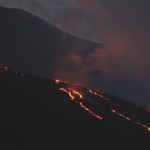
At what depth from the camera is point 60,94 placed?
35344mm

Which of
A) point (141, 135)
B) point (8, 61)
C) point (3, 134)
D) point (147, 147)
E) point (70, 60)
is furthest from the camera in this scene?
point (70, 60)

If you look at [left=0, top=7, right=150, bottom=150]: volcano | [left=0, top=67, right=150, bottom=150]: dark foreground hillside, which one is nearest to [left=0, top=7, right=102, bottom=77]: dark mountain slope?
[left=0, top=7, right=150, bottom=150]: volcano

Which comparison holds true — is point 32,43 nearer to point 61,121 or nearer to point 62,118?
point 62,118

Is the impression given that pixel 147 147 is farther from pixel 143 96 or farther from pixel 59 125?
pixel 143 96

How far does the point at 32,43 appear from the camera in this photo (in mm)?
102812

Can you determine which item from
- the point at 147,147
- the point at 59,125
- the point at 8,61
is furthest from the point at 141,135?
the point at 8,61

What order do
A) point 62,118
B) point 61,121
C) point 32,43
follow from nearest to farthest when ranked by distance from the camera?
1. point 61,121
2. point 62,118
3. point 32,43

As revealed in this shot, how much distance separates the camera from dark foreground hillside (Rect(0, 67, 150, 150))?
20.0 metres

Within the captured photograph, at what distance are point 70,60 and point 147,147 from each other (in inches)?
3093

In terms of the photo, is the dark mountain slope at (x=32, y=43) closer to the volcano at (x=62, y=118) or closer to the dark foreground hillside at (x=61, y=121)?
the volcano at (x=62, y=118)

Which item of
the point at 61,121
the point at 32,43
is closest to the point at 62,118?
the point at 61,121

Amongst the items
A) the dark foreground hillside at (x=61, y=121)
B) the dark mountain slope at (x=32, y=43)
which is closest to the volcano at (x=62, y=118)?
the dark foreground hillside at (x=61, y=121)

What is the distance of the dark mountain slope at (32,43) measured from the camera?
311 ft

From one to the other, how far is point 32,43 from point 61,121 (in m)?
79.0
